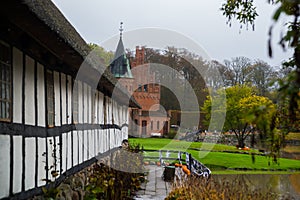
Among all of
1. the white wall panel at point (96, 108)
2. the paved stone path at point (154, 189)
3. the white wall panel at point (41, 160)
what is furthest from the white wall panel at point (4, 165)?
the white wall panel at point (96, 108)

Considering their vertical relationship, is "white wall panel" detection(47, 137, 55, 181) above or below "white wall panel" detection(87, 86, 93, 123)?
below

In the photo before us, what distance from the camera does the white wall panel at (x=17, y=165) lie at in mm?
4426

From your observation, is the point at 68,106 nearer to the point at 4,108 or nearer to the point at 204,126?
the point at 4,108

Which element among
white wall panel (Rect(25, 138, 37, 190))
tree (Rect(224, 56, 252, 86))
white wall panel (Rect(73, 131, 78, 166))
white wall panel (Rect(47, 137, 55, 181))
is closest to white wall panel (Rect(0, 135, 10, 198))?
white wall panel (Rect(25, 138, 37, 190))

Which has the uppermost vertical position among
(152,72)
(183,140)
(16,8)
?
(152,72)

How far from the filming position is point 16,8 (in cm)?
329

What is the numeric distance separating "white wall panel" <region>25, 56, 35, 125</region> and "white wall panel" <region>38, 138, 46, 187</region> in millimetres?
437

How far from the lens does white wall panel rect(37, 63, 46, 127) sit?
520cm

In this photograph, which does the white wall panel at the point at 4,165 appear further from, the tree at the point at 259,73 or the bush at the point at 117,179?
the tree at the point at 259,73

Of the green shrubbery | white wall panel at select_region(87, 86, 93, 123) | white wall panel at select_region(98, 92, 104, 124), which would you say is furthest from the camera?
white wall panel at select_region(98, 92, 104, 124)

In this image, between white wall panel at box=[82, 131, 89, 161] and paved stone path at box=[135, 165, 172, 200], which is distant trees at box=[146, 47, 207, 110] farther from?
white wall panel at box=[82, 131, 89, 161]

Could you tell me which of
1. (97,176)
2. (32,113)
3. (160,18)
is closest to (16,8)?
(32,113)

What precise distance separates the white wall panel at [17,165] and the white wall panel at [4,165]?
18 cm

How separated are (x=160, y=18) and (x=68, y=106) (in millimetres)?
12592
